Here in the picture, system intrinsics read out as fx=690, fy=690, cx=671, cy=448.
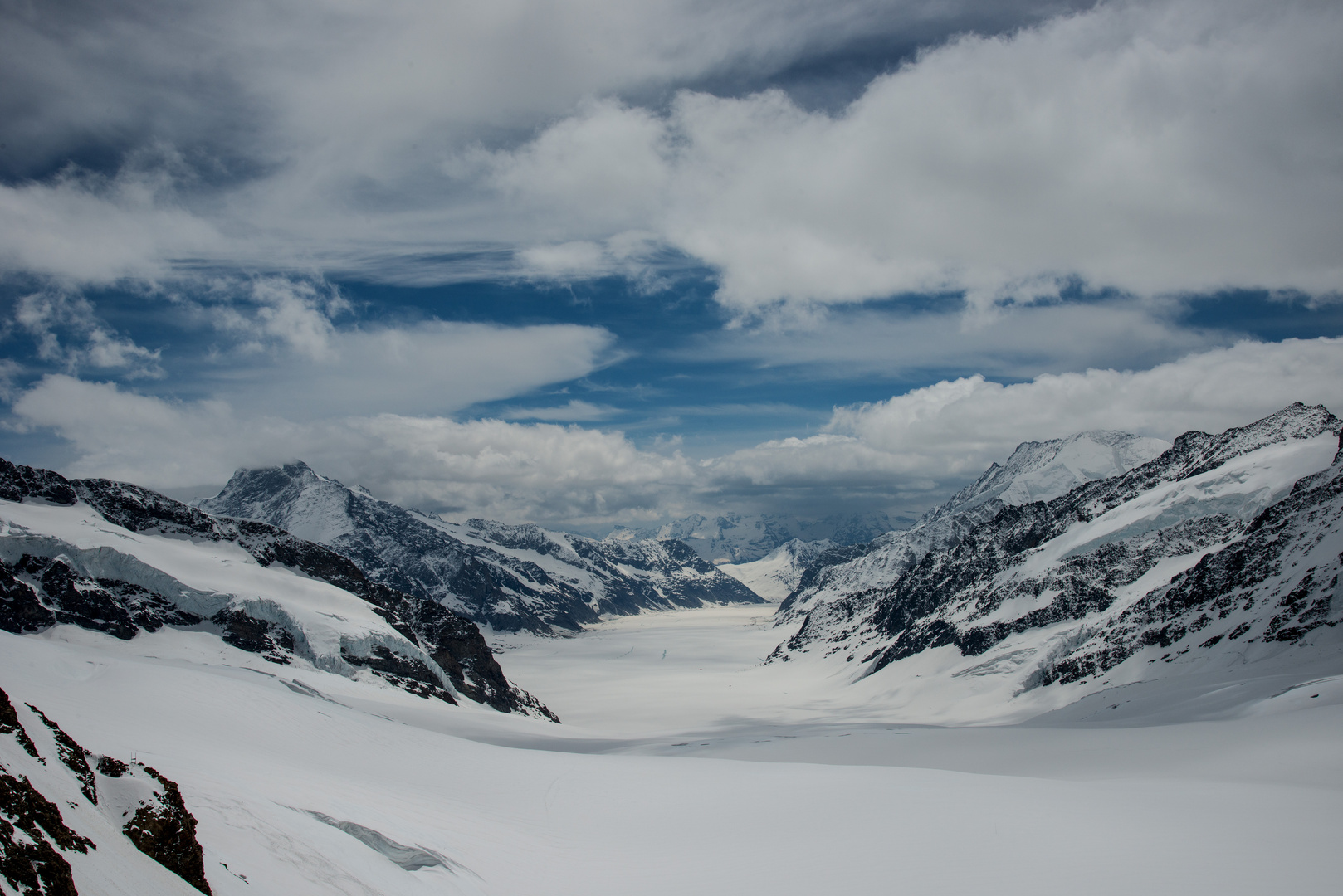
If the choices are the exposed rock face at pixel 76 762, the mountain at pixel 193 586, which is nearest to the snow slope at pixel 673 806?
the exposed rock face at pixel 76 762

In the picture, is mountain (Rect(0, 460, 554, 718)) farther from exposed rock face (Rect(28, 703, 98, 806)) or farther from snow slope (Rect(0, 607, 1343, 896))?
exposed rock face (Rect(28, 703, 98, 806))

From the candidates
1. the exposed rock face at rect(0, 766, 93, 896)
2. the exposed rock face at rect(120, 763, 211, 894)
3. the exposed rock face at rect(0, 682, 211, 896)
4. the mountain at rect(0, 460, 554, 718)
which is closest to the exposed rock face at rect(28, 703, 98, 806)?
the exposed rock face at rect(0, 682, 211, 896)

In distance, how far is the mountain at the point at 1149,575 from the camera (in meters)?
68.6

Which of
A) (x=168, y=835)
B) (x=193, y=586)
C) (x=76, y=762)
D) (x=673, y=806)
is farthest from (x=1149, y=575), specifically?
(x=193, y=586)

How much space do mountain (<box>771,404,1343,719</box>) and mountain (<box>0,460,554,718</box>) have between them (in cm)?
7023

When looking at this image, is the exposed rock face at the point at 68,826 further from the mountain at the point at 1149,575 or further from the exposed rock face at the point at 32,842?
the mountain at the point at 1149,575

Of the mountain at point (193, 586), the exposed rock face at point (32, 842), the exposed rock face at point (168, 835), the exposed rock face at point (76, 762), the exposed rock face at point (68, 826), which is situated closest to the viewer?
the exposed rock face at point (32, 842)

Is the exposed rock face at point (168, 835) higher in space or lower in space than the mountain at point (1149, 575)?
higher

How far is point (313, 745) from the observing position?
28.3 m

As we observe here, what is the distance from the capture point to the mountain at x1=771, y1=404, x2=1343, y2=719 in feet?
225

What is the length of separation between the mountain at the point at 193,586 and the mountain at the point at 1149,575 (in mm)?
70234

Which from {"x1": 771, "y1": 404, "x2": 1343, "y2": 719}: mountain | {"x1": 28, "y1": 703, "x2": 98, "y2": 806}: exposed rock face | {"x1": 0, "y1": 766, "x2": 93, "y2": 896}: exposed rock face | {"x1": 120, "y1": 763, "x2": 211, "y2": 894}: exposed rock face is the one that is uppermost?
{"x1": 0, "y1": 766, "x2": 93, "y2": 896}: exposed rock face

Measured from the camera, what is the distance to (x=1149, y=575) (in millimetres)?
92500

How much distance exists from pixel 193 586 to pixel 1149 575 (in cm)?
11927
